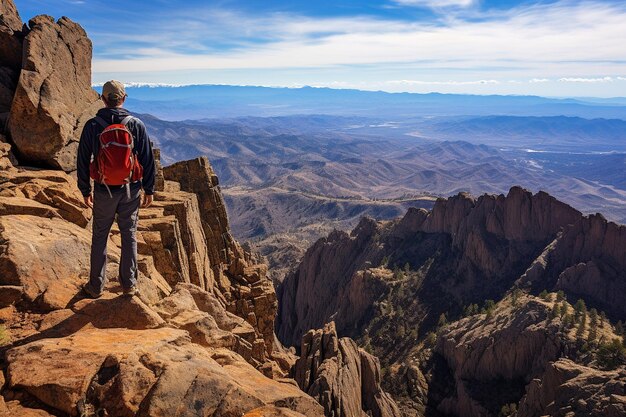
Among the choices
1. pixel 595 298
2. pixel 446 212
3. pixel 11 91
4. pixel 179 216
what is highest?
pixel 11 91

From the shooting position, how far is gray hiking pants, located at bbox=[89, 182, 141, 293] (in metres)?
10.4

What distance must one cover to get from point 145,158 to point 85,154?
1.30m

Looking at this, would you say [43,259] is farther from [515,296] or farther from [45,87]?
[515,296]

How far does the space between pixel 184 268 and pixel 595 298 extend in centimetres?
5572

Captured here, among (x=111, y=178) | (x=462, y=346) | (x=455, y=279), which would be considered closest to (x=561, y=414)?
(x=462, y=346)

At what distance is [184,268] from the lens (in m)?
23.8

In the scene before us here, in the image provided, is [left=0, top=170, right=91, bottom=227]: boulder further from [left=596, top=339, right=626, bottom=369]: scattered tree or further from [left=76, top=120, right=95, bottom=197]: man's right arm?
[left=596, top=339, right=626, bottom=369]: scattered tree

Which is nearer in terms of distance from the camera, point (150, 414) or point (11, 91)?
point (150, 414)

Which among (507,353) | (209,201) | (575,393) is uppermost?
(209,201)

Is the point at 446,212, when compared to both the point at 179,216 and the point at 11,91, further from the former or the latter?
the point at 11,91

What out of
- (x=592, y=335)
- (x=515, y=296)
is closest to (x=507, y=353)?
(x=592, y=335)

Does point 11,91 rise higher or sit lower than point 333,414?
higher

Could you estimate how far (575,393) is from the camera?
31.1 meters

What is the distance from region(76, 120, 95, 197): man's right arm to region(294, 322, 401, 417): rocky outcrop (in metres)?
22.0
